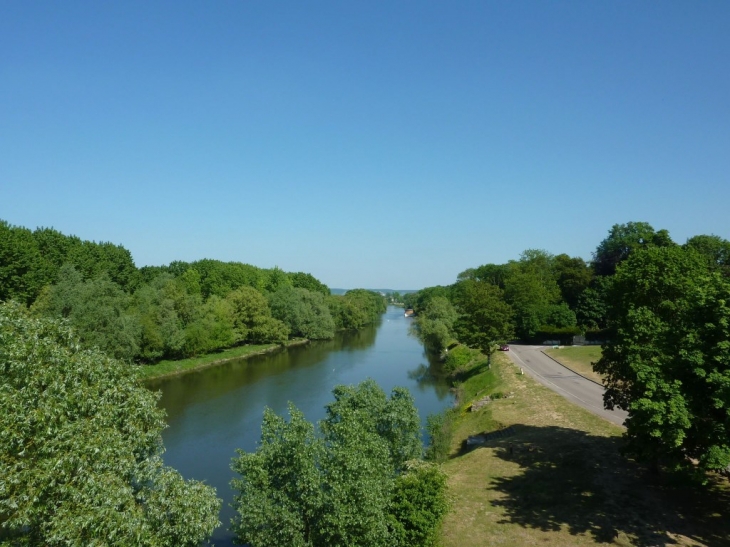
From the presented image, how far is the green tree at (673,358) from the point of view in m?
14.5

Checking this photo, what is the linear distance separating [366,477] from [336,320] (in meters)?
83.0

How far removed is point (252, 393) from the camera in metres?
43.7

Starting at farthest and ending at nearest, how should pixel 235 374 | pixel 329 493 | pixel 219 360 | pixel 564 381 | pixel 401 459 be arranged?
1. pixel 219 360
2. pixel 235 374
3. pixel 564 381
4. pixel 401 459
5. pixel 329 493

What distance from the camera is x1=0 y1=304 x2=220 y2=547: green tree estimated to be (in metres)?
11.4

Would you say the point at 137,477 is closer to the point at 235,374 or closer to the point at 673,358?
the point at 673,358

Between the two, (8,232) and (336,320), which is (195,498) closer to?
(8,232)

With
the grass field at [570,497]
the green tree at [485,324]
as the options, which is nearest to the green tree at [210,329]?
the green tree at [485,324]

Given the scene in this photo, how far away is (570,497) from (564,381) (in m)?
21.1

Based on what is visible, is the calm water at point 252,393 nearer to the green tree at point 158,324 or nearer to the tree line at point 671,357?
the green tree at point 158,324

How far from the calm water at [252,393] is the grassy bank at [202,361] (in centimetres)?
170

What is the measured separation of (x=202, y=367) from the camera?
2227 inches

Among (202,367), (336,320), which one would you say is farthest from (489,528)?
(336,320)

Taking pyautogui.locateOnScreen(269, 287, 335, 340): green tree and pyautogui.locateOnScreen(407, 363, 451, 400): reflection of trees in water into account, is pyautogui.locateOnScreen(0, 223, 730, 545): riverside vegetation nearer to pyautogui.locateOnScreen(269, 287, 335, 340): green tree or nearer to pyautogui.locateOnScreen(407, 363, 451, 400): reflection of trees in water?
pyautogui.locateOnScreen(407, 363, 451, 400): reflection of trees in water

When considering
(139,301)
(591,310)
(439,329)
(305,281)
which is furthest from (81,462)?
(305,281)
